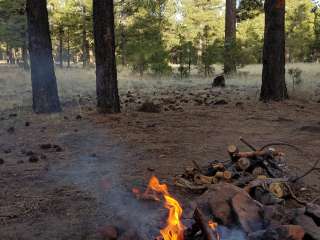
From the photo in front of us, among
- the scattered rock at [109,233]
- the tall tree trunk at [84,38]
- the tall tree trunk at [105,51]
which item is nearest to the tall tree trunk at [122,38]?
the tall tree trunk at [84,38]

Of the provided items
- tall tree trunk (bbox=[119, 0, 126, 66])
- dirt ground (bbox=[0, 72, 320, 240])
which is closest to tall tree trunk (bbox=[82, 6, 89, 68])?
tall tree trunk (bbox=[119, 0, 126, 66])

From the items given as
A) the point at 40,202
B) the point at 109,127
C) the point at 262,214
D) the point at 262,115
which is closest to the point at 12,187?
the point at 40,202

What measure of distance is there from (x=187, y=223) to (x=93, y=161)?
2.96 m

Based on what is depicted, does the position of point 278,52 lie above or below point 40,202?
above

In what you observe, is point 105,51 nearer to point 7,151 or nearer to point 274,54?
point 7,151

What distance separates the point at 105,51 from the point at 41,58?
5.19ft

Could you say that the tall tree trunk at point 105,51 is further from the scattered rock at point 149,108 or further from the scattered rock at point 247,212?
the scattered rock at point 247,212

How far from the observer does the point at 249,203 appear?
12.7 ft

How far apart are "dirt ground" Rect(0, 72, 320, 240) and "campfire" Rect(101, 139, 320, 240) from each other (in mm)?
201

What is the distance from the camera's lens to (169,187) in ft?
16.8

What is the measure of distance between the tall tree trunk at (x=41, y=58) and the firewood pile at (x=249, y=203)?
19.8 feet

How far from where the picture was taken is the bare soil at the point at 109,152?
4.30 meters

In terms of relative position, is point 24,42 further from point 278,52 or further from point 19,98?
point 278,52

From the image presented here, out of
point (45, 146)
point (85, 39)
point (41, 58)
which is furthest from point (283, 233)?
point (85, 39)
